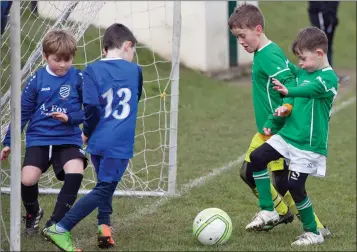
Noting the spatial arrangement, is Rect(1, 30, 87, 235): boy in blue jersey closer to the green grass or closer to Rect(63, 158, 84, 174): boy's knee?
Rect(63, 158, 84, 174): boy's knee

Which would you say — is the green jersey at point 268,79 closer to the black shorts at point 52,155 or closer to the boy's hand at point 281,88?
the boy's hand at point 281,88

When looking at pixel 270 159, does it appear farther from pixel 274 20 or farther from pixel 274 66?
pixel 274 20

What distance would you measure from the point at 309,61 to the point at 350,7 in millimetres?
16467

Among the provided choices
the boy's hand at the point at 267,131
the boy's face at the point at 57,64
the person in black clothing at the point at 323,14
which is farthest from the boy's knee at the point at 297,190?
the person in black clothing at the point at 323,14

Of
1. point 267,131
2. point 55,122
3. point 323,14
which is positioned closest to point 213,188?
point 267,131

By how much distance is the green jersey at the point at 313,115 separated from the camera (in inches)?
210

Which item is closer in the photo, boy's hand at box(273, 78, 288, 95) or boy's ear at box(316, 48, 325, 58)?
boy's hand at box(273, 78, 288, 95)

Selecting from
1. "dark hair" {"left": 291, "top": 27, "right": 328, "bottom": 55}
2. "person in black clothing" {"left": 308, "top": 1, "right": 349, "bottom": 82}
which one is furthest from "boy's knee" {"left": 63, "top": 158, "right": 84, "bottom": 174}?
"person in black clothing" {"left": 308, "top": 1, "right": 349, "bottom": 82}

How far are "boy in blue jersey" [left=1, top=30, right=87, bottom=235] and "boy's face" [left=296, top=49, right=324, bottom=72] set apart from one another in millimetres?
1499

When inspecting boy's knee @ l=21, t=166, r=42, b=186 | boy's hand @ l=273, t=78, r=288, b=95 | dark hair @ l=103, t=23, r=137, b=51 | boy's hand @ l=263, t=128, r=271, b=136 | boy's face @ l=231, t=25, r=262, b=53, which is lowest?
boy's knee @ l=21, t=166, r=42, b=186

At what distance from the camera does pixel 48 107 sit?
530cm

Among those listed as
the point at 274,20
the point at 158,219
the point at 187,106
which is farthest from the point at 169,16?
the point at 158,219

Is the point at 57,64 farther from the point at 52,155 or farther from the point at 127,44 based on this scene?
the point at 52,155

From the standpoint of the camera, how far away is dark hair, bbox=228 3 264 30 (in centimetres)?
563
